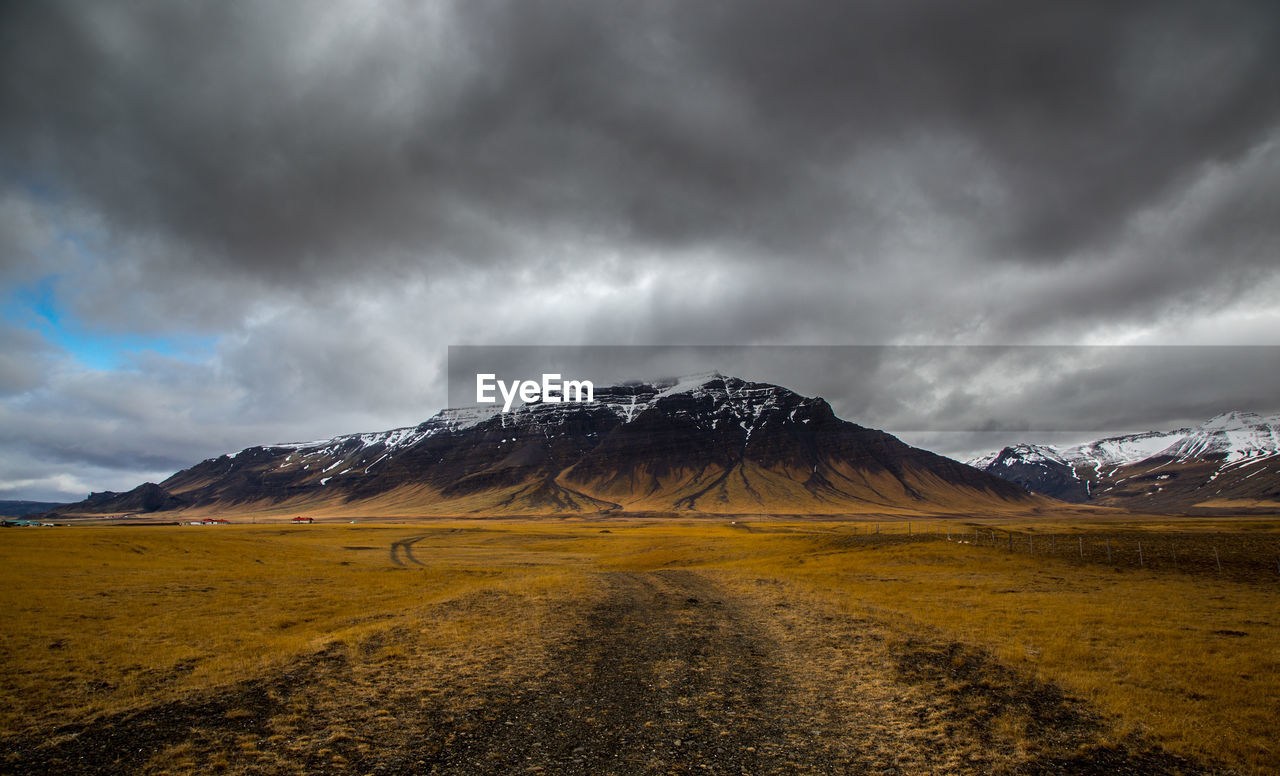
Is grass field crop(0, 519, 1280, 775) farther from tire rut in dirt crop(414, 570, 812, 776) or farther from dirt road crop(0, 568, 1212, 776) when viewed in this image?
tire rut in dirt crop(414, 570, 812, 776)

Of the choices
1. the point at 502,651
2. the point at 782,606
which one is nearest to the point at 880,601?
the point at 782,606

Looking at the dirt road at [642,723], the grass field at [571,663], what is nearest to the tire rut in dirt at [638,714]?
the dirt road at [642,723]

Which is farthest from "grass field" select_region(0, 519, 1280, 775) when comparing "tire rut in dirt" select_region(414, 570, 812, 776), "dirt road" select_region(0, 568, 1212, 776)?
"tire rut in dirt" select_region(414, 570, 812, 776)

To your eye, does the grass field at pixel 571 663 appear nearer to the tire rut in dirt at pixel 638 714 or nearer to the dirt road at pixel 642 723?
the dirt road at pixel 642 723

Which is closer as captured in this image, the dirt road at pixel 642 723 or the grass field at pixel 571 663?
the dirt road at pixel 642 723

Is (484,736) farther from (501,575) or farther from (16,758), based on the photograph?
(501,575)
